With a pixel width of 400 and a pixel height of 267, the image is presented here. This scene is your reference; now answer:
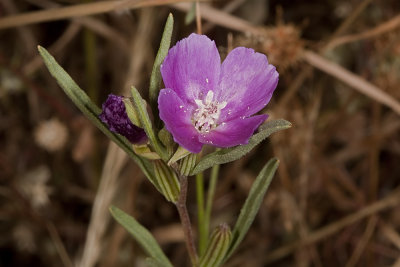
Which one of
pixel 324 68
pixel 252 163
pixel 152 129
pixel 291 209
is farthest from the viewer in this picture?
pixel 252 163

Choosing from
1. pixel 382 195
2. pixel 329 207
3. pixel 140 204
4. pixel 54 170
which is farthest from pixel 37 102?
pixel 382 195

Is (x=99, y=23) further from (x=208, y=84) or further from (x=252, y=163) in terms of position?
(x=208, y=84)

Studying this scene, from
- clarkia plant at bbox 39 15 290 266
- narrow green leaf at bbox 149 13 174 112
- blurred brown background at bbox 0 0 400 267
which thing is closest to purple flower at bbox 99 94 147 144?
clarkia plant at bbox 39 15 290 266

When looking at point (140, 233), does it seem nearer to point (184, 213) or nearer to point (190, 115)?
point (184, 213)

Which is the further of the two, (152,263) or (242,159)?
(242,159)

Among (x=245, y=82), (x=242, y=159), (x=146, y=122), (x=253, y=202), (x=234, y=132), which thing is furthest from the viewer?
(x=242, y=159)

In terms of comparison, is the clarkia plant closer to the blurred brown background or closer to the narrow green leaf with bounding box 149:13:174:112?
the narrow green leaf with bounding box 149:13:174:112

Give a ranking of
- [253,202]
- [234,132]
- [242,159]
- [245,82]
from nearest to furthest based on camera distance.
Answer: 1. [234,132]
2. [245,82]
3. [253,202]
4. [242,159]

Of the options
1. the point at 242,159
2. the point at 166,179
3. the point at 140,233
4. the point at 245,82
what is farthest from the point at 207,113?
the point at 242,159
